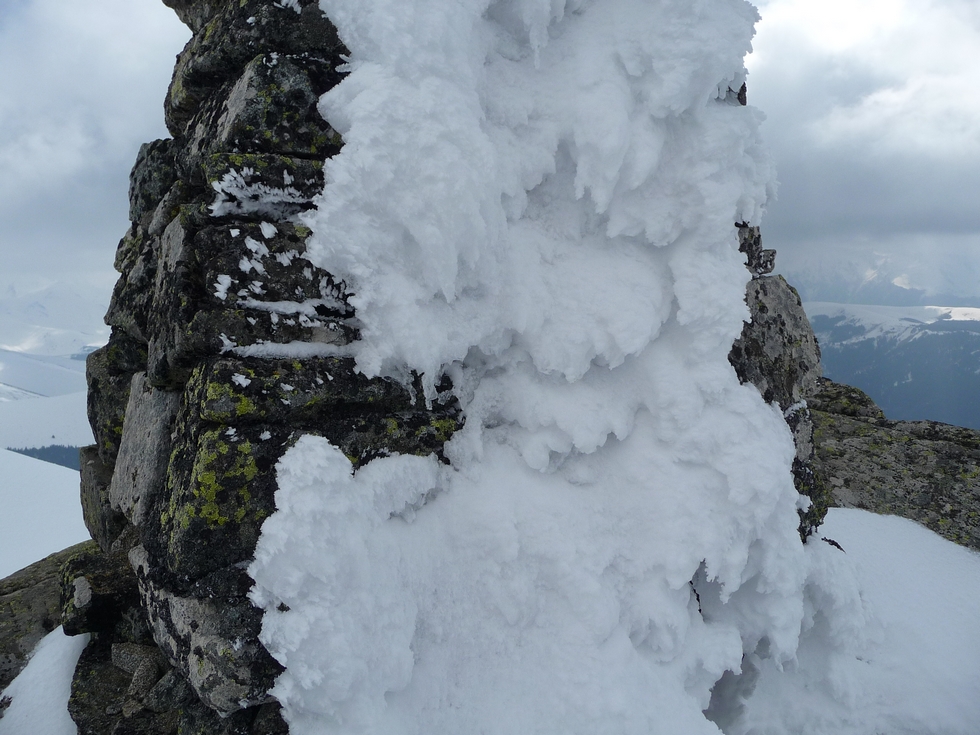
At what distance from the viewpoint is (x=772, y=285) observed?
9094 mm

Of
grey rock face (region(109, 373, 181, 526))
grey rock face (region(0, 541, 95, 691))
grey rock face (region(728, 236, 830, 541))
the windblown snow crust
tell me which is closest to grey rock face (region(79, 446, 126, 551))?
grey rock face (region(109, 373, 181, 526))

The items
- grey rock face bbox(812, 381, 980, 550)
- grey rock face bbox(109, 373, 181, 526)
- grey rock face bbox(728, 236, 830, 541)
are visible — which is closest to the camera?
grey rock face bbox(109, 373, 181, 526)

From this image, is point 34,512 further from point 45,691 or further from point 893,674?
point 893,674

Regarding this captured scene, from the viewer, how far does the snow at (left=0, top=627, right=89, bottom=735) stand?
715 cm

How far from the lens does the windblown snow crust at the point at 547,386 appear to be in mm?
6000

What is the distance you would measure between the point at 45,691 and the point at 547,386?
8.42 m

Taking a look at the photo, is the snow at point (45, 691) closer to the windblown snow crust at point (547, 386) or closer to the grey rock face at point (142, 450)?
the grey rock face at point (142, 450)

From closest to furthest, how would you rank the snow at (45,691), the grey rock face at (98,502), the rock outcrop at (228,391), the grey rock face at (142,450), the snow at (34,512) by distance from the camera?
the rock outcrop at (228,391) → the grey rock face at (142,450) → the snow at (45,691) → the grey rock face at (98,502) → the snow at (34,512)

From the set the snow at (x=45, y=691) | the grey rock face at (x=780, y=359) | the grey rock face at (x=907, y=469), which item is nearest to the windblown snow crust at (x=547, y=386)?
the grey rock face at (x=780, y=359)

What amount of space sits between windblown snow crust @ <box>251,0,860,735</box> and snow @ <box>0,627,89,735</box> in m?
4.40

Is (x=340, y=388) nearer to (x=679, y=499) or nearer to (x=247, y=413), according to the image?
(x=247, y=413)

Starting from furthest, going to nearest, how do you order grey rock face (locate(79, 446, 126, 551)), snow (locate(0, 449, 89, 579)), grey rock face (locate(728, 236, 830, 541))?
snow (locate(0, 449, 89, 579)), grey rock face (locate(79, 446, 126, 551)), grey rock face (locate(728, 236, 830, 541))

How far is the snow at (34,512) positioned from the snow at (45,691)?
38.8 metres

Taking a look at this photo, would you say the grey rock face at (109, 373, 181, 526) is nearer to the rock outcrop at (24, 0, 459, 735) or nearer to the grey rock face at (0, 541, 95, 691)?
the rock outcrop at (24, 0, 459, 735)
